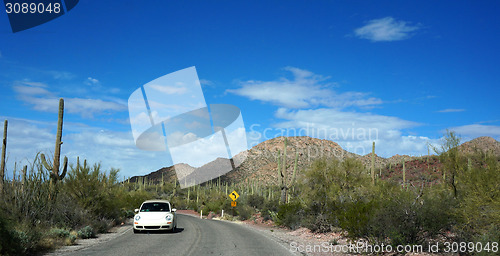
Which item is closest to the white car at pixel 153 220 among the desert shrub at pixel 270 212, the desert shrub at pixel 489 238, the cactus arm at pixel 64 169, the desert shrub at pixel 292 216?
the cactus arm at pixel 64 169

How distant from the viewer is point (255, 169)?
8794 cm

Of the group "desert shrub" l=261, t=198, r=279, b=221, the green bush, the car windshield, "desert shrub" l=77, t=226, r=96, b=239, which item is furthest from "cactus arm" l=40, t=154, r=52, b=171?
"desert shrub" l=261, t=198, r=279, b=221

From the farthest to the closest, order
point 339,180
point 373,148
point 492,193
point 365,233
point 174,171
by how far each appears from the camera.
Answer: point 174,171 → point 373,148 → point 339,180 → point 365,233 → point 492,193

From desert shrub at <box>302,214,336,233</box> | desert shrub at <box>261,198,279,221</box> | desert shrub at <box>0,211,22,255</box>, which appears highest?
desert shrub at <box>0,211,22,255</box>

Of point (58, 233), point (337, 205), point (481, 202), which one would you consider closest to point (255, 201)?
point (337, 205)

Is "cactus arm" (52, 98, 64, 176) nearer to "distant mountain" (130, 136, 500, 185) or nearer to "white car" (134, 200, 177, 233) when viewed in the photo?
"white car" (134, 200, 177, 233)

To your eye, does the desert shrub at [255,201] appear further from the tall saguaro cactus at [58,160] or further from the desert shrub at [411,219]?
the desert shrub at [411,219]

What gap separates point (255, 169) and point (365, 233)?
2913 inches

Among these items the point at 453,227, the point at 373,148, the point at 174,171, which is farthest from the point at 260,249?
the point at 174,171

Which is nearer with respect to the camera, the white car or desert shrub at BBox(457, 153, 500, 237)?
desert shrub at BBox(457, 153, 500, 237)

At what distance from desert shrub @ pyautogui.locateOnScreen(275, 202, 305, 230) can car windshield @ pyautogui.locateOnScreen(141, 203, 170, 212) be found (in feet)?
29.0

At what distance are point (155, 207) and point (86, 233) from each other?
361 centimetres

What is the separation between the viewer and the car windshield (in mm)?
19953

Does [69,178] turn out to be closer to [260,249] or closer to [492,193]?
[260,249]
